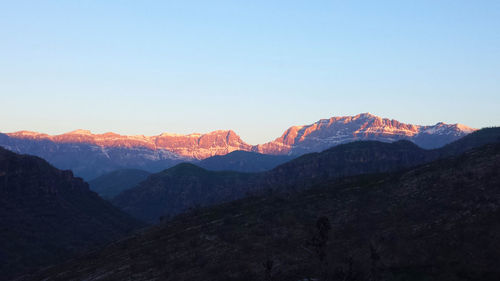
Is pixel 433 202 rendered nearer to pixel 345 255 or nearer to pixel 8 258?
pixel 345 255

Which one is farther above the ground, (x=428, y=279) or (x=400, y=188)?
(x=400, y=188)

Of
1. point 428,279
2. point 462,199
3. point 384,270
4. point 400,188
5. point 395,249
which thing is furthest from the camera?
point 400,188

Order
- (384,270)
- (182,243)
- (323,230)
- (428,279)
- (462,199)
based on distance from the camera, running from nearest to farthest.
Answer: (323,230) < (428,279) < (384,270) < (462,199) < (182,243)

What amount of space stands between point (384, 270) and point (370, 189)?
75639 millimetres

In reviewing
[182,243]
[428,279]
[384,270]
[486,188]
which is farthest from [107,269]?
[486,188]

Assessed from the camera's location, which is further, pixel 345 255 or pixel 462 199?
pixel 462 199

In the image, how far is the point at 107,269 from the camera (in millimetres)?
141000

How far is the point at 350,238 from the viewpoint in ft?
434

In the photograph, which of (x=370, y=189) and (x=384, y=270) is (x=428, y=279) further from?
(x=370, y=189)

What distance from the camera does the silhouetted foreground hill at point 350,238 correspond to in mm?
105812

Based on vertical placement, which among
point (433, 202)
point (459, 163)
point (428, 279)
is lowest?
point (428, 279)

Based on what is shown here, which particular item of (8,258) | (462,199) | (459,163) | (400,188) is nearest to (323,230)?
(462,199)

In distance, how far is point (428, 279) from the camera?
97.2 m

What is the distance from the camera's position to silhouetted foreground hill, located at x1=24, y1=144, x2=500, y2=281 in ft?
347
